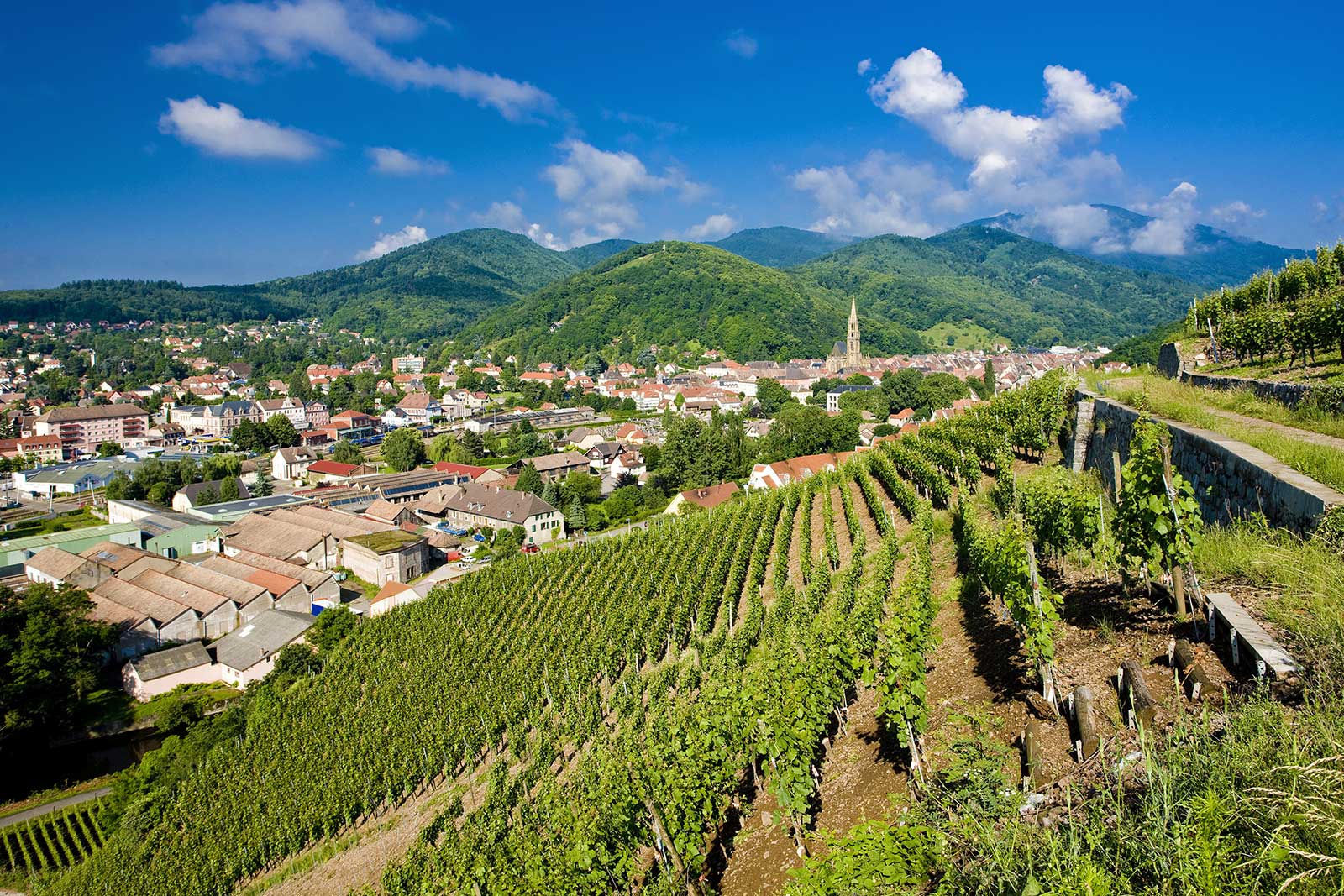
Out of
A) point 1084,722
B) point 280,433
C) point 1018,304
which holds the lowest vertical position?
point 1084,722

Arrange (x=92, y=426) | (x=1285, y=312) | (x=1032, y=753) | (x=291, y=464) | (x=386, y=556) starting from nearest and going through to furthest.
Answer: (x=1032, y=753), (x=1285, y=312), (x=386, y=556), (x=291, y=464), (x=92, y=426)

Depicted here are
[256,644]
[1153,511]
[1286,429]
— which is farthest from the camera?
[256,644]

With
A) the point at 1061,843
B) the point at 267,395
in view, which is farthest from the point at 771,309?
the point at 1061,843

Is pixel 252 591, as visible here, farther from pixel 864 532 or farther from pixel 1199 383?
pixel 1199 383

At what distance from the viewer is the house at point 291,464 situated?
179ft

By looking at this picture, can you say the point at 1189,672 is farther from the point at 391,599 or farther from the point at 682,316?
the point at 682,316

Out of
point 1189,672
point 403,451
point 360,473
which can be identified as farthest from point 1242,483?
point 403,451

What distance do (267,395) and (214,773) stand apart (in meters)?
93.2

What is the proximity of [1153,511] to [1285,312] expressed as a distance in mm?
10580

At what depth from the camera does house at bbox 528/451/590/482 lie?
4766cm

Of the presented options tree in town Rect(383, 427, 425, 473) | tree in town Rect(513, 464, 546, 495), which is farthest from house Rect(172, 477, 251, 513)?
tree in town Rect(513, 464, 546, 495)

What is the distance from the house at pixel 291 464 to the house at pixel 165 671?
3342cm

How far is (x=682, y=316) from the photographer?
414ft

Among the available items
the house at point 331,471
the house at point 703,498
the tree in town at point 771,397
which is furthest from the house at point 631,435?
the house at point 331,471
